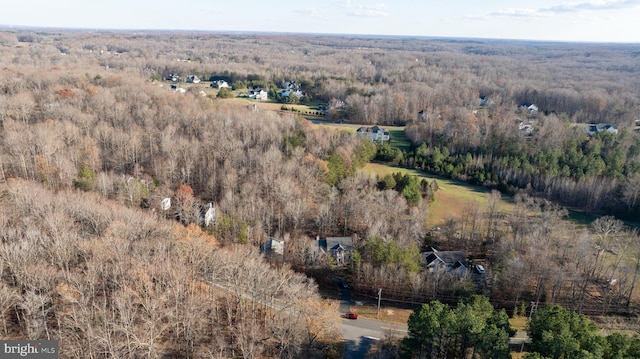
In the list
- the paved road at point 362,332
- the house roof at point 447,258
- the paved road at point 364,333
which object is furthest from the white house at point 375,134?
the paved road at point 364,333

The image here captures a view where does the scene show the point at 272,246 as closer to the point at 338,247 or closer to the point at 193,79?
the point at 338,247

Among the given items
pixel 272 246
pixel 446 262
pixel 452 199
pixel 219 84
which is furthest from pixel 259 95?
pixel 446 262

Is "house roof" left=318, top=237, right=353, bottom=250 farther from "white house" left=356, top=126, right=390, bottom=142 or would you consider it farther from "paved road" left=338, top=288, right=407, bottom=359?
"white house" left=356, top=126, right=390, bottom=142

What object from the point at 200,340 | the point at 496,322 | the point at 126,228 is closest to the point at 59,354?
the point at 200,340

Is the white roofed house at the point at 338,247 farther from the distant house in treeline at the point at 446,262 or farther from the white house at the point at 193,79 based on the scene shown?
the white house at the point at 193,79

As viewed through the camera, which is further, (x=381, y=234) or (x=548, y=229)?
(x=548, y=229)

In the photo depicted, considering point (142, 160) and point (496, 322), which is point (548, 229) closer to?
point (496, 322)

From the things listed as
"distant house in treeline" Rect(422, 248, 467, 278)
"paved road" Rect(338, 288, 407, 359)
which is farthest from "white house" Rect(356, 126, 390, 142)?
"paved road" Rect(338, 288, 407, 359)
